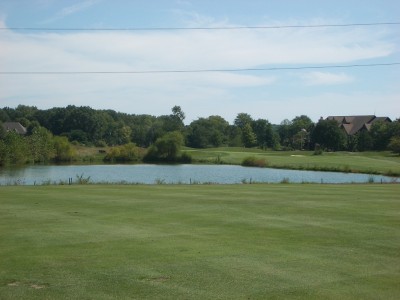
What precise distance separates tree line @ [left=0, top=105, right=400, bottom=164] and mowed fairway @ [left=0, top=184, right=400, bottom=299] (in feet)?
261

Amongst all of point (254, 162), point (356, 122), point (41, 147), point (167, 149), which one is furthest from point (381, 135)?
point (41, 147)

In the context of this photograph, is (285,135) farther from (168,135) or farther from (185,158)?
(185,158)

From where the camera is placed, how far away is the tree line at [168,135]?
338 feet

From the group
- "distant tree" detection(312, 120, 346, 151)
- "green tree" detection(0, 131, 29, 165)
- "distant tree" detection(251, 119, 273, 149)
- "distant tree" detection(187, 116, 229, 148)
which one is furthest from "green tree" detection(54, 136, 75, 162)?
"distant tree" detection(251, 119, 273, 149)

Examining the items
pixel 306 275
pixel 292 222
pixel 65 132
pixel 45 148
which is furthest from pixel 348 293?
pixel 65 132

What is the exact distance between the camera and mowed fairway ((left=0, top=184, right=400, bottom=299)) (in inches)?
322

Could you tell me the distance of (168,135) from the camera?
346ft

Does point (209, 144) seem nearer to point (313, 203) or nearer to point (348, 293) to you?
point (313, 203)

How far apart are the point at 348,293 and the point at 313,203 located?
40.6 feet

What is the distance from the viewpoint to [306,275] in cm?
897

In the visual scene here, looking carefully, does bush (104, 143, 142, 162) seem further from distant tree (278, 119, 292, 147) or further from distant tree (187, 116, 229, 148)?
distant tree (278, 119, 292, 147)

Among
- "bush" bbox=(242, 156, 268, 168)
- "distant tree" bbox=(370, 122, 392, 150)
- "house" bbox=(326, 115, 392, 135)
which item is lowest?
"bush" bbox=(242, 156, 268, 168)

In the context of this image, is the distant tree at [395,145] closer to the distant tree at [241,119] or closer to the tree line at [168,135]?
the tree line at [168,135]

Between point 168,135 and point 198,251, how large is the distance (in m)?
94.9
